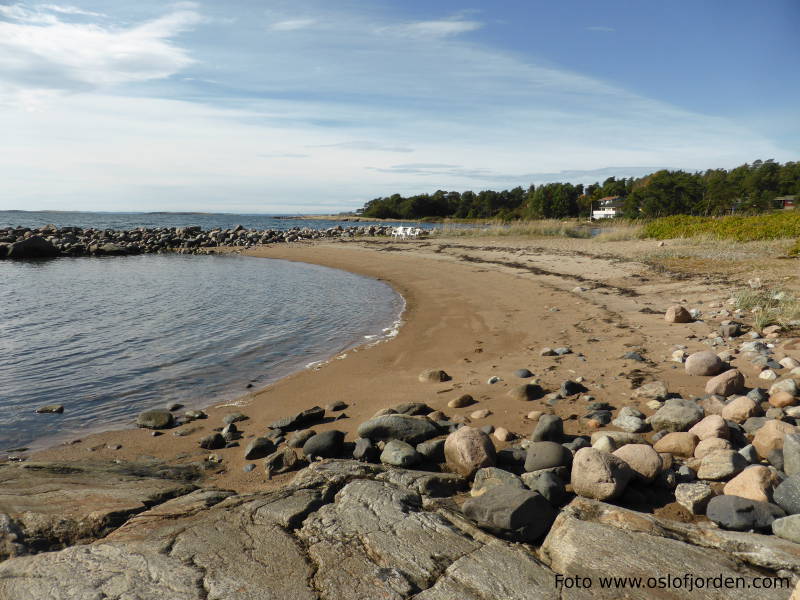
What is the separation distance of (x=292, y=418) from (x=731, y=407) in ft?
18.5

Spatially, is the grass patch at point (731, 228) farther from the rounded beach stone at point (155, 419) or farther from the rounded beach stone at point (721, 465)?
the rounded beach stone at point (155, 419)

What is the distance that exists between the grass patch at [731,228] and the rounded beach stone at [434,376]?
23.5 m

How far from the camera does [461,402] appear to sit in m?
6.96

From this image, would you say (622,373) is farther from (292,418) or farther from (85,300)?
(85,300)

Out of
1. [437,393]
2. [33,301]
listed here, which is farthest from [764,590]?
[33,301]

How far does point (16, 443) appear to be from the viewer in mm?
6727

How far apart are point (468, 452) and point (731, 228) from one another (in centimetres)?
2904

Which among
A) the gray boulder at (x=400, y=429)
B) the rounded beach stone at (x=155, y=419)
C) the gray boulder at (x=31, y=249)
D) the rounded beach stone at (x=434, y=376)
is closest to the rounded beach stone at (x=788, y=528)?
the gray boulder at (x=400, y=429)

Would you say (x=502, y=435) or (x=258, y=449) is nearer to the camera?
(x=502, y=435)

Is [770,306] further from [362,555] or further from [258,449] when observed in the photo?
[362,555]

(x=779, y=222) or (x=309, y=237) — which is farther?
(x=309, y=237)

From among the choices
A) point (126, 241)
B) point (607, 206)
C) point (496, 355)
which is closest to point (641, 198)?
point (607, 206)

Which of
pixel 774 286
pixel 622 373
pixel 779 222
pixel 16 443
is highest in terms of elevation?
pixel 779 222

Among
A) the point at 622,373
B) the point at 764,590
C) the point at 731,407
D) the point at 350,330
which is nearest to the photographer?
the point at 764,590
